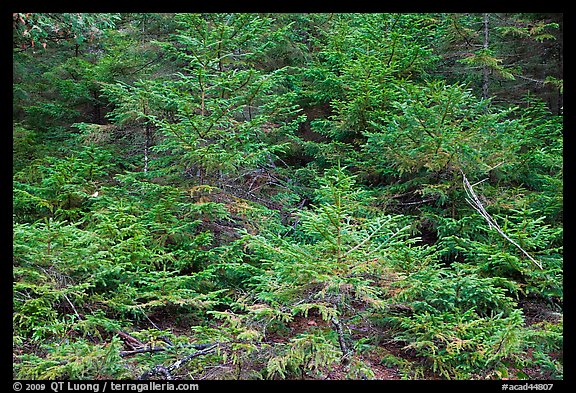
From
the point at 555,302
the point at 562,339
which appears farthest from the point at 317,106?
the point at 562,339

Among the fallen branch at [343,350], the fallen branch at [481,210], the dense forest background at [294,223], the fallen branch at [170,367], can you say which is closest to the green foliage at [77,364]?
the dense forest background at [294,223]

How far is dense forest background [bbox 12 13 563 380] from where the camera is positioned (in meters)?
3.77

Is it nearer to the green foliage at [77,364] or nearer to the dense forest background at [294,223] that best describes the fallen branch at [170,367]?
the dense forest background at [294,223]

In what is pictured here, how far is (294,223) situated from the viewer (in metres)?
7.30

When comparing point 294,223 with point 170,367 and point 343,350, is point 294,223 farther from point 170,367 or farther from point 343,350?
point 170,367

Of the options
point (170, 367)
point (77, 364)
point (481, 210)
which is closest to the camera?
point (77, 364)

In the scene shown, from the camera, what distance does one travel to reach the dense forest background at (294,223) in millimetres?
3766

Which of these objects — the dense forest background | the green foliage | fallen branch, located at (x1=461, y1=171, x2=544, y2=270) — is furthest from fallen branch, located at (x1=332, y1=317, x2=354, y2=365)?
fallen branch, located at (x1=461, y1=171, x2=544, y2=270)

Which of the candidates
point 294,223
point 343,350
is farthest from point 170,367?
point 294,223

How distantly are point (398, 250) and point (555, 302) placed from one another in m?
2.48

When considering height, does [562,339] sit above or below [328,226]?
below

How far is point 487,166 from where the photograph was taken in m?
5.54
